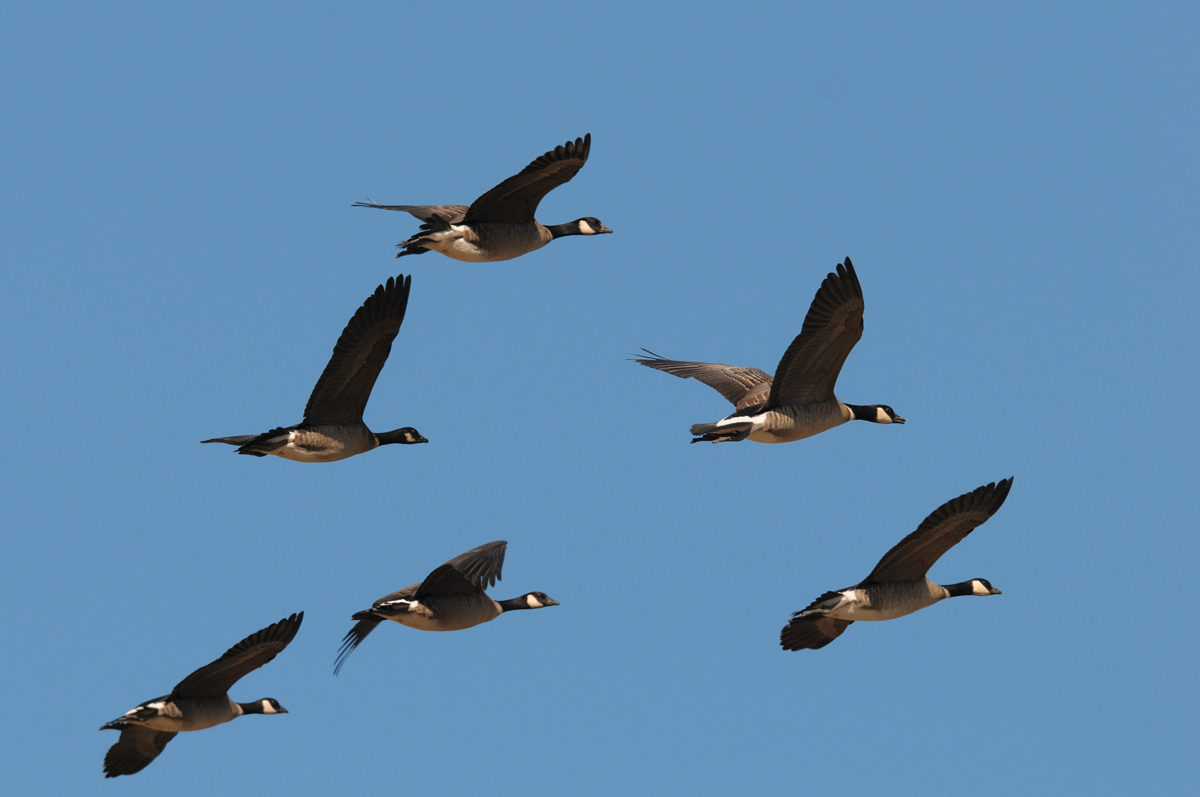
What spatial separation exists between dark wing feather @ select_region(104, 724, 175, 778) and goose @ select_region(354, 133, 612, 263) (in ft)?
21.8

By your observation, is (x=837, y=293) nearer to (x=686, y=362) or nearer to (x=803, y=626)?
(x=803, y=626)

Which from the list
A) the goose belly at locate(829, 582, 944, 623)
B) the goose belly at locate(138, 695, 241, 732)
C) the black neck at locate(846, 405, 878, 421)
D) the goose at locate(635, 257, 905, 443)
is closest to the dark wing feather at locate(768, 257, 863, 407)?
the goose at locate(635, 257, 905, 443)

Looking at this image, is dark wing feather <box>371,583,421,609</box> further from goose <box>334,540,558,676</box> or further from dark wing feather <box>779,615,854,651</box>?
dark wing feather <box>779,615,854,651</box>

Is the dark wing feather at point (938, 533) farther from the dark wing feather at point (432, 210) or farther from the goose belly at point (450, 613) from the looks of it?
the dark wing feather at point (432, 210)

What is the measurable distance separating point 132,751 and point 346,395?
5213 millimetres

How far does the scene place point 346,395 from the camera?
19219 mm

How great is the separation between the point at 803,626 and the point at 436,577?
459 cm

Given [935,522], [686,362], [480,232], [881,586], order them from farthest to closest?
[686,362] < [480,232] < [881,586] < [935,522]

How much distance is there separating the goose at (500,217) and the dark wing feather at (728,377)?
3118mm

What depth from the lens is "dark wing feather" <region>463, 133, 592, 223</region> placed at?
18.2 metres

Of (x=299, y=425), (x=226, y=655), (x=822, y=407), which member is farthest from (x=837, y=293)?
(x=226, y=655)

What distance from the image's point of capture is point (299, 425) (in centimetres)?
1917

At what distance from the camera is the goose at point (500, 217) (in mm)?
18453

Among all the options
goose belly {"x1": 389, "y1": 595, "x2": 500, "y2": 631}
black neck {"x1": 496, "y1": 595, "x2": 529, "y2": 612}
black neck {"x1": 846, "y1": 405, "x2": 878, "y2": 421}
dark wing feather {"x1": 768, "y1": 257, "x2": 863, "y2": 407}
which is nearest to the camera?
dark wing feather {"x1": 768, "y1": 257, "x2": 863, "y2": 407}
